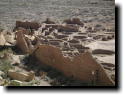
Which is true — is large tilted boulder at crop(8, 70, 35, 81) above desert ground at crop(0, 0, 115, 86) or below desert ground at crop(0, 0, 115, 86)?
below

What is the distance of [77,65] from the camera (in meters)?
4.42

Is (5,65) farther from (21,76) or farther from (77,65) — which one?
(77,65)

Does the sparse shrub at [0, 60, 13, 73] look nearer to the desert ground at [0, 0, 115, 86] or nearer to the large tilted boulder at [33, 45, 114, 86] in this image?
the desert ground at [0, 0, 115, 86]

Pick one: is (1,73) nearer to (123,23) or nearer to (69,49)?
(69,49)

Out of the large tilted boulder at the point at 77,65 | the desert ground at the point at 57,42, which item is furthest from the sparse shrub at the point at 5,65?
the large tilted boulder at the point at 77,65

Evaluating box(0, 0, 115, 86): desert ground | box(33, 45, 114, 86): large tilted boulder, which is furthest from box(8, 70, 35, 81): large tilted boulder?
box(33, 45, 114, 86): large tilted boulder

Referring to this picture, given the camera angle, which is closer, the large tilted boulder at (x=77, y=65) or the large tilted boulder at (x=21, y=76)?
the large tilted boulder at (x=77, y=65)

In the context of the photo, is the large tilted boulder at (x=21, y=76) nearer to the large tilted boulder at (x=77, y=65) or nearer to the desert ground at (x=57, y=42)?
the desert ground at (x=57, y=42)

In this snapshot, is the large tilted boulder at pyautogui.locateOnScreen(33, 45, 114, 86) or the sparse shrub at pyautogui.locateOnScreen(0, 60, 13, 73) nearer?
the large tilted boulder at pyautogui.locateOnScreen(33, 45, 114, 86)

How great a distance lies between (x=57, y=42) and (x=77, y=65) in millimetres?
407

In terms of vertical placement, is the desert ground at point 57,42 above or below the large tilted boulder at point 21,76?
above

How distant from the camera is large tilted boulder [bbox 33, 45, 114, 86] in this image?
14.0 feet

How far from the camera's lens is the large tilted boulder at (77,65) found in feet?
14.0

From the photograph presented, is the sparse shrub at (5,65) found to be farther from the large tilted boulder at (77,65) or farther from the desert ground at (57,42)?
the large tilted boulder at (77,65)
